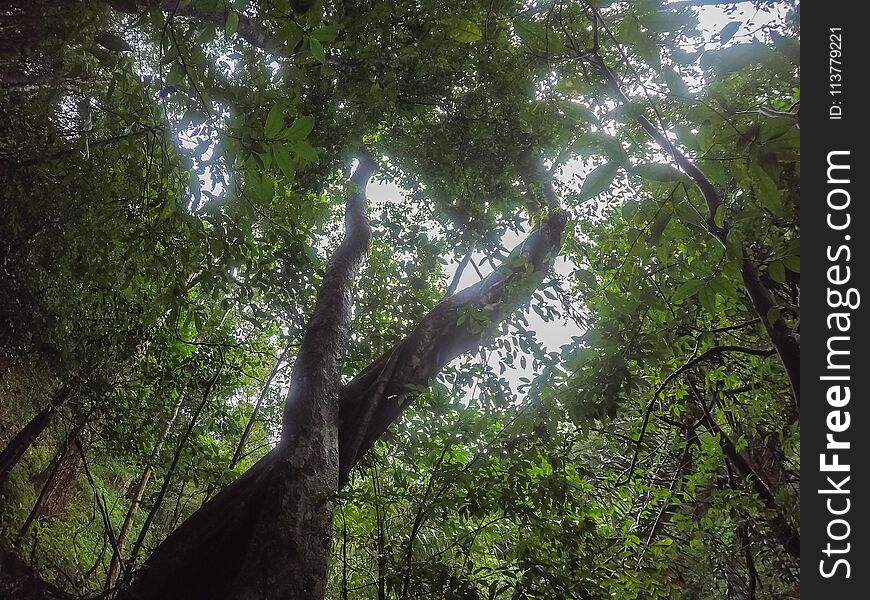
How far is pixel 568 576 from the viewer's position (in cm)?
181

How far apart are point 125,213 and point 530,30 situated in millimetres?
2164

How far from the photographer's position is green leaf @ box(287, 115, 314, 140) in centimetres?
103

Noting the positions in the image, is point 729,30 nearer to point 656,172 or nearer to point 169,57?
point 656,172

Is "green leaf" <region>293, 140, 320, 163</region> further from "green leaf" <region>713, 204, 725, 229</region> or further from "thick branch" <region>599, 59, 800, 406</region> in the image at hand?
"green leaf" <region>713, 204, 725, 229</region>

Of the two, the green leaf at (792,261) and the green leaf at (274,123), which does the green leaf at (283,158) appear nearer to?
the green leaf at (274,123)

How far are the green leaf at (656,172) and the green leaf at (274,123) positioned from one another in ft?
2.46

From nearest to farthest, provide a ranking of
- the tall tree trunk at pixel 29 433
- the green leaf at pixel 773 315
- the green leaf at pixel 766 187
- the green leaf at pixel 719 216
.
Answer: the green leaf at pixel 766 187, the green leaf at pixel 719 216, the green leaf at pixel 773 315, the tall tree trunk at pixel 29 433

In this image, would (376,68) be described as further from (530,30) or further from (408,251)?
(530,30)

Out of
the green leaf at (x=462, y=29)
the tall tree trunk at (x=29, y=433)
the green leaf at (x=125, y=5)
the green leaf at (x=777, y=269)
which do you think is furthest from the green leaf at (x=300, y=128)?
the tall tree trunk at (x=29, y=433)

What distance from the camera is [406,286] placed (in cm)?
423

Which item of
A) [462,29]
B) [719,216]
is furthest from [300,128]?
[719,216]

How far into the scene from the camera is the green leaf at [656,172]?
2.36 ft

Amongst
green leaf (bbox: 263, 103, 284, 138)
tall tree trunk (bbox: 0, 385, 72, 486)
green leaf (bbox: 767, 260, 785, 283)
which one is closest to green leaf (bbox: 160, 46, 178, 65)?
green leaf (bbox: 263, 103, 284, 138)

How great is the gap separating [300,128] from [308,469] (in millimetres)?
1570
